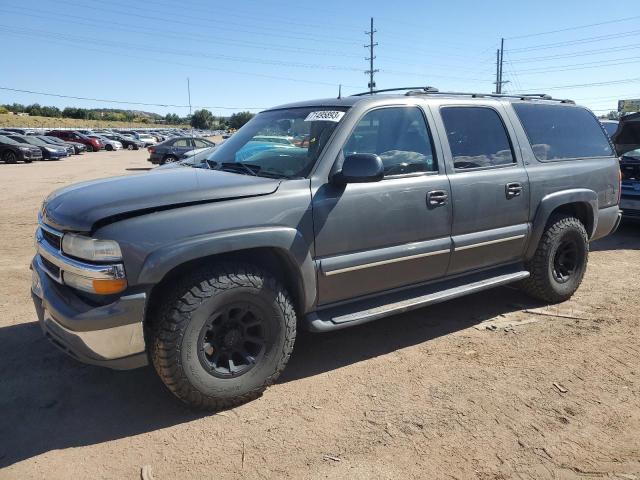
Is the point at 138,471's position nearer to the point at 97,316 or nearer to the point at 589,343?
the point at 97,316

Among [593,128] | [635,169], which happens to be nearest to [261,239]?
[593,128]

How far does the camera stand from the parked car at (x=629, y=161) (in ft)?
26.1

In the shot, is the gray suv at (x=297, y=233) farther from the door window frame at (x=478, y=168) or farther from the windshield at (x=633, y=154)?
the windshield at (x=633, y=154)

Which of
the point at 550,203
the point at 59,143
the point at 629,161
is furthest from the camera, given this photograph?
the point at 59,143

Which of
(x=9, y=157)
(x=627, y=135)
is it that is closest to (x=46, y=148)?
(x=9, y=157)

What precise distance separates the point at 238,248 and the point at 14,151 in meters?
28.8

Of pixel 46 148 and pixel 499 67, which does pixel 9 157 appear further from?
pixel 499 67

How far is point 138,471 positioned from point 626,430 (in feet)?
8.68

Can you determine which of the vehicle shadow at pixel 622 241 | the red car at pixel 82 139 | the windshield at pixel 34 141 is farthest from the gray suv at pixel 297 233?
the red car at pixel 82 139

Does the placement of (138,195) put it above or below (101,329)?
above

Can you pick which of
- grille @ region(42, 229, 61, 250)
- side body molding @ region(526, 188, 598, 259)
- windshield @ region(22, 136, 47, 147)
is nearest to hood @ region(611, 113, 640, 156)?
side body molding @ region(526, 188, 598, 259)

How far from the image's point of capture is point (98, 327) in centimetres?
263

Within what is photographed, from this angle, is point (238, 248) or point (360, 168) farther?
point (360, 168)

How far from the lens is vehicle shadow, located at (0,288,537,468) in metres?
2.86
